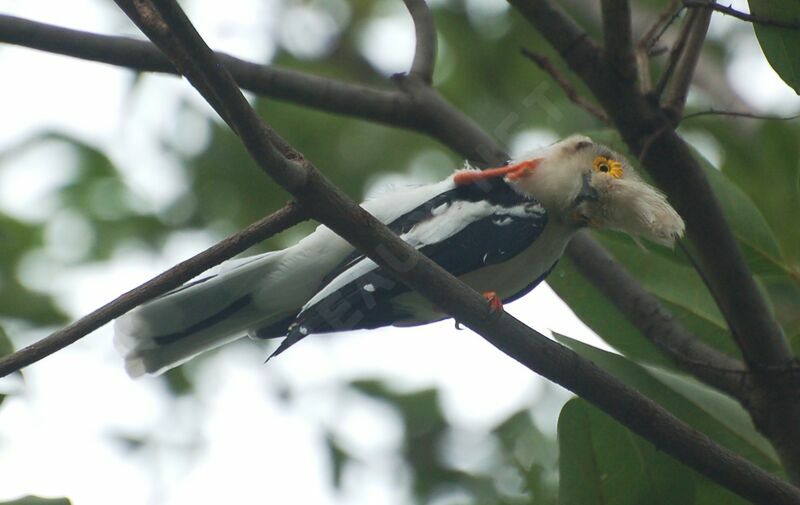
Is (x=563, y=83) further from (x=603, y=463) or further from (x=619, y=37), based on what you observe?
(x=603, y=463)

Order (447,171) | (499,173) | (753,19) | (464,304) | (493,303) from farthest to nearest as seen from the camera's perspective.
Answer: (447,171) → (499,173) → (753,19) → (493,303) → (464,304)

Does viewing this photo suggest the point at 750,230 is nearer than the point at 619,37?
No

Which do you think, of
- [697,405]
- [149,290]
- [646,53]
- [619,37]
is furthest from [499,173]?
[149,290]

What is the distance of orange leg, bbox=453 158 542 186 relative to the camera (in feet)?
11.7

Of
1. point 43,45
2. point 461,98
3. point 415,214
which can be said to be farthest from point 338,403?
point 43,45

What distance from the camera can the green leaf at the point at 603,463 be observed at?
3.31 m

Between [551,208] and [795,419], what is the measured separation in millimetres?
1087

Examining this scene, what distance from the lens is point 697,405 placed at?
12.0 ft

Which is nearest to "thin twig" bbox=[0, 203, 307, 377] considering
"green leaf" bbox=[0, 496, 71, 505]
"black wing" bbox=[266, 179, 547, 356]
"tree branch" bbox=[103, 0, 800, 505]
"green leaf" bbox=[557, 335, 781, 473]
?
"tree branch" bbox=[103, 0, 800, 505]

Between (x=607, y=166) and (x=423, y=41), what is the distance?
1.13 meters

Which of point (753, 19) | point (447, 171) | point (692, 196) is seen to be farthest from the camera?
point (447, 171)

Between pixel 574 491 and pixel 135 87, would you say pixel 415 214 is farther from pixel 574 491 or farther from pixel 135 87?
pixel 135 87

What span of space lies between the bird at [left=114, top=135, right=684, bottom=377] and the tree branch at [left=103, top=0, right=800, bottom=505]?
1.77 feet

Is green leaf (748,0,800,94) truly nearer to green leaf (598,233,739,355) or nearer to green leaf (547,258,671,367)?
green leaf (598,233,739,355)
